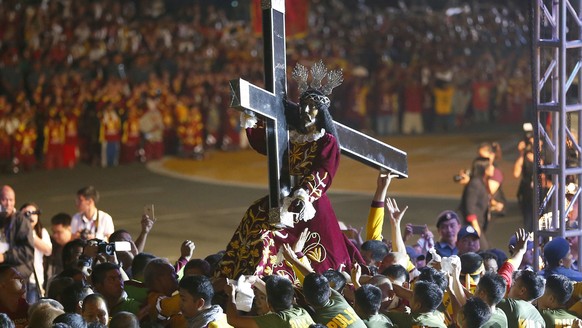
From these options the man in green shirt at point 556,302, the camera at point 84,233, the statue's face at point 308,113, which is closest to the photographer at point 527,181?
the camera at point 84,233

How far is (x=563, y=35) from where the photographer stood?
10.5 m

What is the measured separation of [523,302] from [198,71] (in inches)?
865

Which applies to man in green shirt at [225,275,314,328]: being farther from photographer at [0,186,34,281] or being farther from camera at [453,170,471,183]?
camera at [453,170,471,183]

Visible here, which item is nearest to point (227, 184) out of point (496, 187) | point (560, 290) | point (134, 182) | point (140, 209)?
point (134, 182)

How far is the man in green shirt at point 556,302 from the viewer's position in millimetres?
8148

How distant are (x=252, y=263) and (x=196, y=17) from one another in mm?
24277

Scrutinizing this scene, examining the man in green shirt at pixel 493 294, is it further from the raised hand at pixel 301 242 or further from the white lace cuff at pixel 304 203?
the raised hand at pixel 301 242

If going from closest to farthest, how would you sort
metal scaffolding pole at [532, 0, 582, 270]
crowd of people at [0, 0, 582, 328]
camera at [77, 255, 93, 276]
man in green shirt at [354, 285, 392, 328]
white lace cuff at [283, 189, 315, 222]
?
man in green shirt at [354, 285, 392, 328], crowd of people at [0, 0, 582, 328], white lace cuff at [283, 189, 315, 222], camera at [77, 255, 93, 276], metal scaffolding pole at [532, 0, 582, 270]

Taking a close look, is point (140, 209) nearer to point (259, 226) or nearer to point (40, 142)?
point (40, 142)

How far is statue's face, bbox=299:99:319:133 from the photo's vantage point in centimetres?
902

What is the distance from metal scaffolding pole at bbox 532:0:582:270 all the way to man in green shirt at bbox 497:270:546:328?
234cm

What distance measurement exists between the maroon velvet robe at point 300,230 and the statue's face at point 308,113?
15cm

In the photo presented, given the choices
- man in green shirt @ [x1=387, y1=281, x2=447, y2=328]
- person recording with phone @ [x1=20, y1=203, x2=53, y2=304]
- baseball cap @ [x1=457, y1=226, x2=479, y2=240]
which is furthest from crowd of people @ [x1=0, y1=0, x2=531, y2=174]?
man in green shirt @ [x1=387, y1=281, x2=447, y2=328]

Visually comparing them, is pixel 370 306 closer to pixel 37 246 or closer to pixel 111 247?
pixel 111 247
